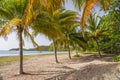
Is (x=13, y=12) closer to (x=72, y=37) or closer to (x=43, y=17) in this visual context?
(x=43, y=17)

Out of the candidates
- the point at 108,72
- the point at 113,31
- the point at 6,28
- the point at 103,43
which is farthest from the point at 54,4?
the point at 103,43

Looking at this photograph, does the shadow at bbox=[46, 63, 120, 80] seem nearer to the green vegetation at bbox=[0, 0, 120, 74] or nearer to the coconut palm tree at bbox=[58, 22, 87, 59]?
the green vegetation at bbox=[0, 0, 120, 74]

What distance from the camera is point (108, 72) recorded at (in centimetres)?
1045

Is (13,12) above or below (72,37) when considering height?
above

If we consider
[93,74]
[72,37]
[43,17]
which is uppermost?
[43,17]

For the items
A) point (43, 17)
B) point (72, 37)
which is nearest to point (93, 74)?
point (43, 17)

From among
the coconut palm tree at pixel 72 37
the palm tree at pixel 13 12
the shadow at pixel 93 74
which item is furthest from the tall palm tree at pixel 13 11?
the coconut palm tree at pixel 72 37

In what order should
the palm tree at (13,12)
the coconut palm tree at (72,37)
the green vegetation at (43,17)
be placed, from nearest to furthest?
the green vegetation at (43,17)
the palm tree at (13,12)
the coconut palm tree at (72,37)

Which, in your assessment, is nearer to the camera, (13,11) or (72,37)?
(13,11)

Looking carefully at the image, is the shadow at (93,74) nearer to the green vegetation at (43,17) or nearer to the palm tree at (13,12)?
the green vegetation at (43,17)

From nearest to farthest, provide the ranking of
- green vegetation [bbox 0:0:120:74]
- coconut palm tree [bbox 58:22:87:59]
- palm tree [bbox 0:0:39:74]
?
green vegetation [bbox 0:0:120:74], palm tree [bbox 0:0:39:74], coconut palm tree [bbox 58:22:87:59]

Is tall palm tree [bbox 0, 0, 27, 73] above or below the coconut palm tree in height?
above

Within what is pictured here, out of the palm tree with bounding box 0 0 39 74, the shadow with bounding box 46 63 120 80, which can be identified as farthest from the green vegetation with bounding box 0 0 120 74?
the shadow with bounding box 46 63 120 80

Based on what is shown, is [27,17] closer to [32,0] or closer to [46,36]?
[32,0]
